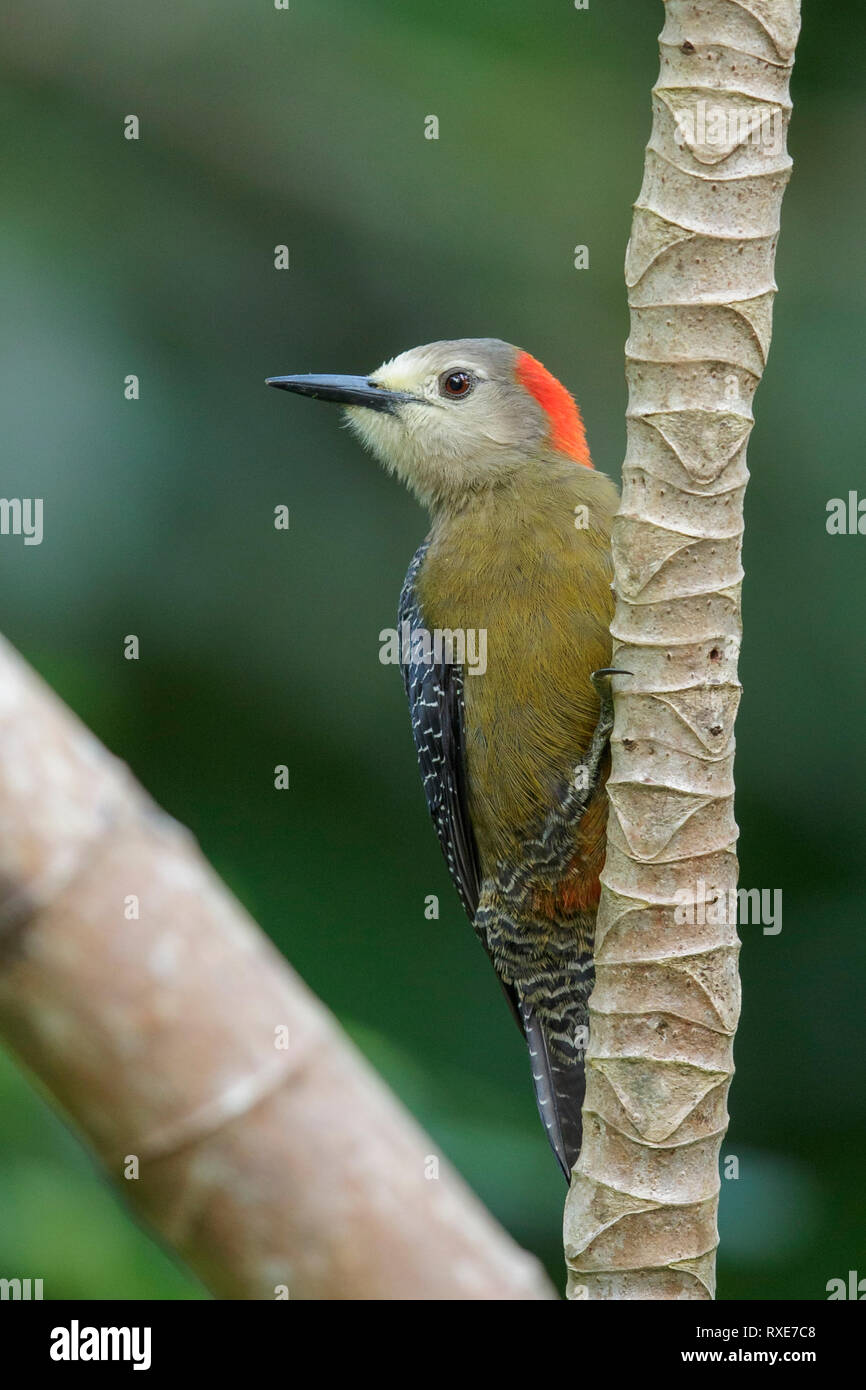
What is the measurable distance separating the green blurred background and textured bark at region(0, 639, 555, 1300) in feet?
8.44

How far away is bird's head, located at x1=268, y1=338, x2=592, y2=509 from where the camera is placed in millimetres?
3564

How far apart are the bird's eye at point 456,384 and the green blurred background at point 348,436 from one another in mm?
858

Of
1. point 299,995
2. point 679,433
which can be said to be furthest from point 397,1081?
point 299,995

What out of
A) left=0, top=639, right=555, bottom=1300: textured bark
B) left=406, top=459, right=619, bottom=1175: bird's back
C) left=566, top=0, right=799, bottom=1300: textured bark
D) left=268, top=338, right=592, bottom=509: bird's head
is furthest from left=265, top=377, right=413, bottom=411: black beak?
left=0, top=639, right=555, bottom=1300: textured bark

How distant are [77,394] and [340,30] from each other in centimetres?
139

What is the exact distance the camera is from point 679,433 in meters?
2.12

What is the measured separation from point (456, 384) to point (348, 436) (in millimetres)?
743

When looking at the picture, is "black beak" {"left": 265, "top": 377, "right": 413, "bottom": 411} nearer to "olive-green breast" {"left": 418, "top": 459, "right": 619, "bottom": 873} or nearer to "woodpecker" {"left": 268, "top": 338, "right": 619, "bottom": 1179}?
"woodpecker" {"left": 268, "top": 338, "right": 619, "bottom": 1179}

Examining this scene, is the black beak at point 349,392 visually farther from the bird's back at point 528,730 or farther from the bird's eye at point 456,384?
the bird's back at point 528,730

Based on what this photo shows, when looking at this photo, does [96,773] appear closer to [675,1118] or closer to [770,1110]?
[675,1118]

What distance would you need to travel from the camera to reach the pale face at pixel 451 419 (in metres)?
3.56

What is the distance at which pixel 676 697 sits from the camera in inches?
84.4

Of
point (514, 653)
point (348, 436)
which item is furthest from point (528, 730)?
point (348, 436)

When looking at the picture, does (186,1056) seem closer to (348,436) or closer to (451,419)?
(451,419)
